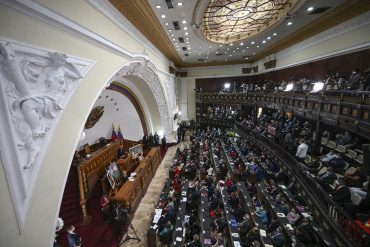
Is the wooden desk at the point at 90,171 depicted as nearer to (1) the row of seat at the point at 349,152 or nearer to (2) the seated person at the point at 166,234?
(2) the seated person at the point at 166,234

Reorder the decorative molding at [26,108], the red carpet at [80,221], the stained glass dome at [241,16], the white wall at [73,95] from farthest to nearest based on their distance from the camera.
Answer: the stained glass dome at [241,16] < the red carpet at [80,221] < the white wall at [73,95] < the decorative molding at [26,108]

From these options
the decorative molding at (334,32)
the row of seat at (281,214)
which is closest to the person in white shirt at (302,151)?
the row of seat at (281,214)

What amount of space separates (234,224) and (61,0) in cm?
739

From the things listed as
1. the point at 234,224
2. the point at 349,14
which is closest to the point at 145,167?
the point at 234,224

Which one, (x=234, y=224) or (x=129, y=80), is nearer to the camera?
(x=234, y=224)

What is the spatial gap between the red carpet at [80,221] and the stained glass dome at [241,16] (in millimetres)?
8928

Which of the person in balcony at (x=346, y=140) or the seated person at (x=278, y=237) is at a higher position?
the person in balcony at (x=346, y=140)

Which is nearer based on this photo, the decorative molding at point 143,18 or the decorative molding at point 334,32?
the decorative molding at point 143,18

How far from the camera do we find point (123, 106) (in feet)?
41.6

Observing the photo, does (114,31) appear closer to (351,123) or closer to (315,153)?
(351,123)

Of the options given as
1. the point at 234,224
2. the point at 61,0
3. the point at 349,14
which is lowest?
the point at 234,224

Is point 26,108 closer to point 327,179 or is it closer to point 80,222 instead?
point 80,222

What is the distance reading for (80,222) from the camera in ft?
21.2

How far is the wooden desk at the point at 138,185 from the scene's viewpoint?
6.89 meters
